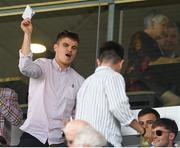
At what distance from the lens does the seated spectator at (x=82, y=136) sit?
5.55 meters

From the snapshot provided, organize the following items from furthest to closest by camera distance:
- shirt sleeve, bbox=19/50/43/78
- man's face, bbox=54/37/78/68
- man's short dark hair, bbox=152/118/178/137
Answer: man's face, bbox=54/37/78/68
shirt sleeve, bbox=19/50/43/78
man's short dark hair, bbox=152/118/178/137

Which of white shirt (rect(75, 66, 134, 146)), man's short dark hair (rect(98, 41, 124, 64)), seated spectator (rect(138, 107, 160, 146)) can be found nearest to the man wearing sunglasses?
seated spectator (rect(138, 107, 160, 146))

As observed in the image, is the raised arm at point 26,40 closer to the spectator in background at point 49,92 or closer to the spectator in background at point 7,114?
the spectator in background at point 49,92

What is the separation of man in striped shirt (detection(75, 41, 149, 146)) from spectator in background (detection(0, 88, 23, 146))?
155 cm

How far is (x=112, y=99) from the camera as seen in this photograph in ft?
21.0

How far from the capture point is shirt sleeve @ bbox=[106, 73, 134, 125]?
250 inches

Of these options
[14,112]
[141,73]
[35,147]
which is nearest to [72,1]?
[141,73]

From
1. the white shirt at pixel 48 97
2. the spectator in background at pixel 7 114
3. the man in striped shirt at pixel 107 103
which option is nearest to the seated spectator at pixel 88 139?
the man in striped shirt at pixel 107 103

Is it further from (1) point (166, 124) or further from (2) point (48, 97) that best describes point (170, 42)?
(2) point (48, 97)

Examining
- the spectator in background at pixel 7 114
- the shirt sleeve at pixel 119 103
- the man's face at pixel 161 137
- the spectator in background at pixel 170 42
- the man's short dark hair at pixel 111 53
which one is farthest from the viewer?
the spectator in background at pixel 170 42

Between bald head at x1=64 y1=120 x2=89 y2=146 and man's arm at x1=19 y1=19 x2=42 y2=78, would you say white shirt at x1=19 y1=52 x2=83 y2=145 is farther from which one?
bald head at x1=64 y1=120 x2=89 y2=146

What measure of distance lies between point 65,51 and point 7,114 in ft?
3.28

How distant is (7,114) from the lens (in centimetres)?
798

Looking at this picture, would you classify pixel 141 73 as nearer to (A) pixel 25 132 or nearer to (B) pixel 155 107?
(B) pixel 155 107
